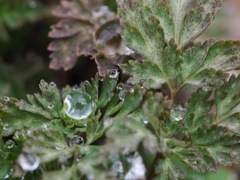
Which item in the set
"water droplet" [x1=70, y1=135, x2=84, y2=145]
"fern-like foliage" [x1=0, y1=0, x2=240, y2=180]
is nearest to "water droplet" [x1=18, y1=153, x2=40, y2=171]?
"fern-like foliage" [x1=0, y1=0, x2=240, y2=180]

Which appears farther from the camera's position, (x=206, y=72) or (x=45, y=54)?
(x=45, y=54)

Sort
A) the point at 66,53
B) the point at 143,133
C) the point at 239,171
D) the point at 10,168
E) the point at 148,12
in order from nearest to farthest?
1. the point at 143,133
2. the point at 10,168
3. the point at 148,12
4. the point at 66,53
5. the point at 239,171

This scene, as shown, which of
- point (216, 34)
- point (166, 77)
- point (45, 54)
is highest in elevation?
point (216, 34)

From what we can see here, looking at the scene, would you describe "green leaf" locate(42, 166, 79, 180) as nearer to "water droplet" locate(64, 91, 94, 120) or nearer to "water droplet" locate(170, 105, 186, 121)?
"water droplet" locate(64, 91, 94, 120)

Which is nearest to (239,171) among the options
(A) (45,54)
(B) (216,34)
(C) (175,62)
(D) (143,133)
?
(B) (216,34)

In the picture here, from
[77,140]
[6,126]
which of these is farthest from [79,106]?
[6,126]

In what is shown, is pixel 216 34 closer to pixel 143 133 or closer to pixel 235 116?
pixel 235 116
